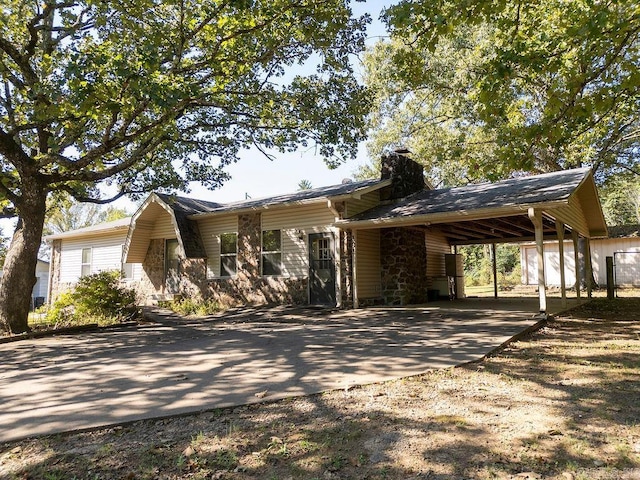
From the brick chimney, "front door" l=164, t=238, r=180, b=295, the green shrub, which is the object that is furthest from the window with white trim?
the brick chimney

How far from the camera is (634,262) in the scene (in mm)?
22156

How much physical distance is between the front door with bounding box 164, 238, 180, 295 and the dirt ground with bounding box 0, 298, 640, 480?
41.2 ft

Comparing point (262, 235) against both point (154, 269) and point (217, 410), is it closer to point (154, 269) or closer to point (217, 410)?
point (154, 269)

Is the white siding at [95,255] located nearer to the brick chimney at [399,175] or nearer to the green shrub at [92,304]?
the green shrub at [92,304]

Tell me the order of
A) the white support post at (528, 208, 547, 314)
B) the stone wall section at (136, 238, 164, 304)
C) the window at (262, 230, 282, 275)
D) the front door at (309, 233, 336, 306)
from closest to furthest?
1. the white support post at (528, 208, 547, 314)
2. the front door at (309, 233, 336, 306)
3. the window at (262, 230, 282, 275)
4. the stone wall section at (136, 238, 164, 304)

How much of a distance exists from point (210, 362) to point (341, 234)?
666 cm

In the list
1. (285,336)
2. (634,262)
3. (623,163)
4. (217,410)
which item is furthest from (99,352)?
(634,262)

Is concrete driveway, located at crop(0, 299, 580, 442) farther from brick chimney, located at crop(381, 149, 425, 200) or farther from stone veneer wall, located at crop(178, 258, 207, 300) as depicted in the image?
stone veneer wall, located at crop(178, 258, 207, 300)

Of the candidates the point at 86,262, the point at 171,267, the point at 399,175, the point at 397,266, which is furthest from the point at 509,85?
the point at 86,262

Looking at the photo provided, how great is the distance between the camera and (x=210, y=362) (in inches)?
216

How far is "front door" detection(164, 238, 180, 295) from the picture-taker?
1540cm

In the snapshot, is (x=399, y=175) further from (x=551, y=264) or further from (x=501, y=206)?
(x=551, y=264)

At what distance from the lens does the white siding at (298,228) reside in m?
12.1

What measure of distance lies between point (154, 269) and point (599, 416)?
15177 mm
